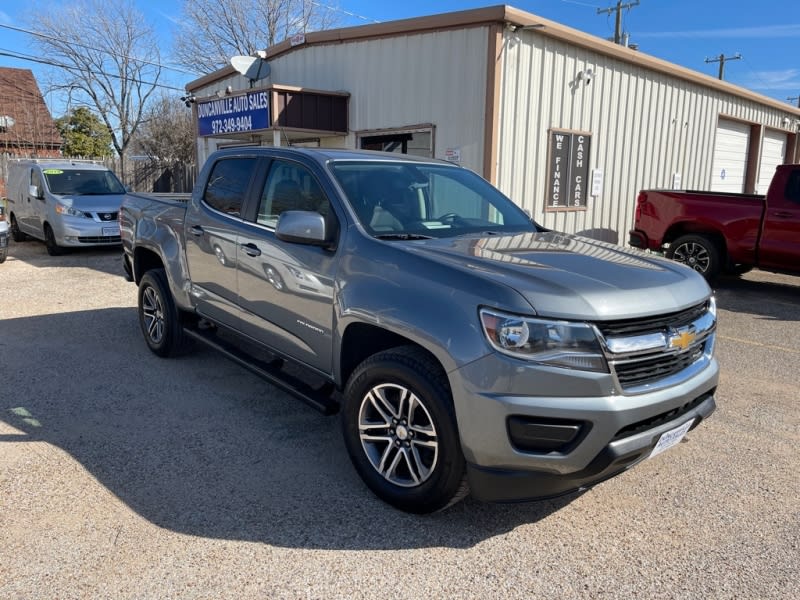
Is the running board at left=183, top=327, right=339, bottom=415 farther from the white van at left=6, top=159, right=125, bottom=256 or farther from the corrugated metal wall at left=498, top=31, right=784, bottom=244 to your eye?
the white van at left=6, top=159, right=125, bottom=256

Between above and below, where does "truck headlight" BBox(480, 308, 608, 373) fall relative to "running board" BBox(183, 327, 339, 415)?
above

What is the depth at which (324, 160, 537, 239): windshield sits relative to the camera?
377 cm

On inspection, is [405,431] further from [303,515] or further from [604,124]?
[604,124]

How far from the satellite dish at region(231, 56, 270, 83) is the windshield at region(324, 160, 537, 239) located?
968cm

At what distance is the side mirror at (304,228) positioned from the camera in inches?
137

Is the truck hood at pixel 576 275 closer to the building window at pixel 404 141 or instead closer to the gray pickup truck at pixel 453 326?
the gray pickup truck at pixel 453 326

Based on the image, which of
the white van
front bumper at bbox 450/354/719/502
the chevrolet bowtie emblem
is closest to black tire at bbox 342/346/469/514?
front bumper at bbox 450/354/719/502

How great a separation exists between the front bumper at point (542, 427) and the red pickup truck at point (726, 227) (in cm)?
744

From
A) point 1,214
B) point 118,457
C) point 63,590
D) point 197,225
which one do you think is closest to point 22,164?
point 1,214

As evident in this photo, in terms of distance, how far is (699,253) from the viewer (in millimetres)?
9805

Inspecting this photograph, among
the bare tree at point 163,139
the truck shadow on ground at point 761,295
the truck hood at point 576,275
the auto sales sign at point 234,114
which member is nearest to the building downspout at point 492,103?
the truck shadow on ground at point 761,295

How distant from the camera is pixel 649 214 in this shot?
33.9 ft

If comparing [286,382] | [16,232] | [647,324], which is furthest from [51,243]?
[647,324]

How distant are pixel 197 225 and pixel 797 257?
802cm
